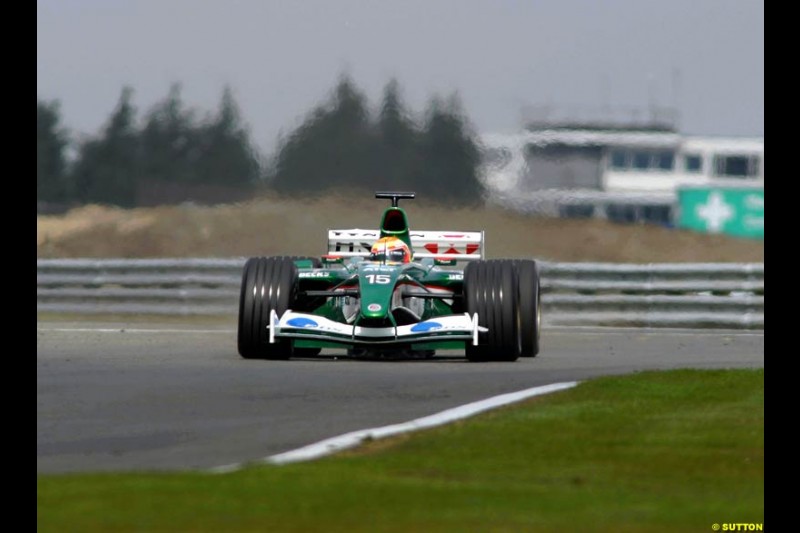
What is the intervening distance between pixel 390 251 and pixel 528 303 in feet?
4.60

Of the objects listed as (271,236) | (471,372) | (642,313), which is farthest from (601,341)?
(271,236)

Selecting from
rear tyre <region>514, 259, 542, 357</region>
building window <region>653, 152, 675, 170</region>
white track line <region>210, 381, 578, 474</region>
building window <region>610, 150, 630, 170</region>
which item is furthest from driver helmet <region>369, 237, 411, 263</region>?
building window <region>653, 152, 675, 170</region>

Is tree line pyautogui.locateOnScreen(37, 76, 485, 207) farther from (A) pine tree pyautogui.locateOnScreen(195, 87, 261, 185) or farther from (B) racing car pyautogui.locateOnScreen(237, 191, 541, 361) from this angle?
(B) racing car pyautogui.locateOnScreen(237, 191, 541, 361)

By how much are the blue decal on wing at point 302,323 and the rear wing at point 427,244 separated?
2.50 m

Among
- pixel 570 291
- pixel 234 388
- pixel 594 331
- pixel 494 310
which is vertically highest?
pixel 570 291

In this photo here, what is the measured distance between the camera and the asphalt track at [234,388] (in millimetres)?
9422

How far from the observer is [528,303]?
16.7 meters

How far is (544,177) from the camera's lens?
25.4m

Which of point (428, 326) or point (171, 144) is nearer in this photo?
point (428, 326)

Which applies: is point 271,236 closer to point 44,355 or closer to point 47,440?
point 44,355

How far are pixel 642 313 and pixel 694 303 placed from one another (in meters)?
0.68

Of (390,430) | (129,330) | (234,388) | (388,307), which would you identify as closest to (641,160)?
(129,330)

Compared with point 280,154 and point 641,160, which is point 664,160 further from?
point 280,154

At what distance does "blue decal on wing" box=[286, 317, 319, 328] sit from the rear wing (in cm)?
250
